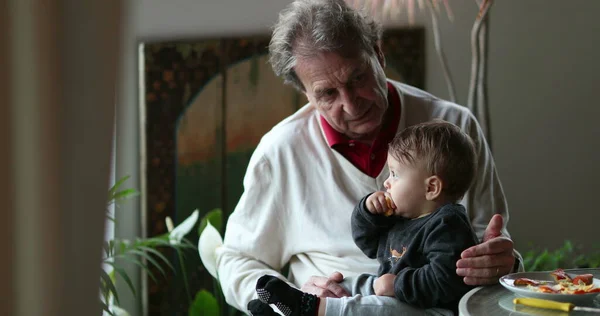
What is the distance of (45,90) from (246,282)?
1385 mm

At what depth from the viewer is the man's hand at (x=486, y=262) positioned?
1.68 metres

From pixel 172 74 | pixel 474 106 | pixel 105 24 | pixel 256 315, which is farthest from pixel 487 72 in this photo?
pixel 105 24

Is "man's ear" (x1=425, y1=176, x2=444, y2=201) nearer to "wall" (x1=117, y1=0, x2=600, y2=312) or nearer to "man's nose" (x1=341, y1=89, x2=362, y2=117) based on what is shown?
"man's nose" (x1=341, y1=89, x2=362, y2=117)

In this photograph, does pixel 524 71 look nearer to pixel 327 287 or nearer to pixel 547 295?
pixel 327 287

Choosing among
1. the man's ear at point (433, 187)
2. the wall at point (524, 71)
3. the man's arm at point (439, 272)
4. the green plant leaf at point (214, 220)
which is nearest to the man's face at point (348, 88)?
the man's ear at point (433, 187)

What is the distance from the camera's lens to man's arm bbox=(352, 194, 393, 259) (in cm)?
191

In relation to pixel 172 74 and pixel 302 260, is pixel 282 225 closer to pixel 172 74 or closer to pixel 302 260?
pixel 302 260

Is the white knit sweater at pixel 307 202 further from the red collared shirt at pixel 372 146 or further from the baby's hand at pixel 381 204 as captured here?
the baby's hand at pixel 381 204

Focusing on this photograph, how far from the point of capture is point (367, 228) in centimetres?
193

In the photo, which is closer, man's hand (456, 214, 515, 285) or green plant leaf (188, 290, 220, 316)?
man's hand (456, 214, 515, 285)

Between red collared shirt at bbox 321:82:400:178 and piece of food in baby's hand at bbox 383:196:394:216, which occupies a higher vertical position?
red collared shirt at bbox 321:82:400:178

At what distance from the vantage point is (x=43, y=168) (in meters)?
0.91

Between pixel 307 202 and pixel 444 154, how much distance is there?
577mm

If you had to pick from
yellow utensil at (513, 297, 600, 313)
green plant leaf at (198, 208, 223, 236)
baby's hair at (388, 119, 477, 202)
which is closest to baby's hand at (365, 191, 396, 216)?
baby's hair at (388, 119, 477, 202)
